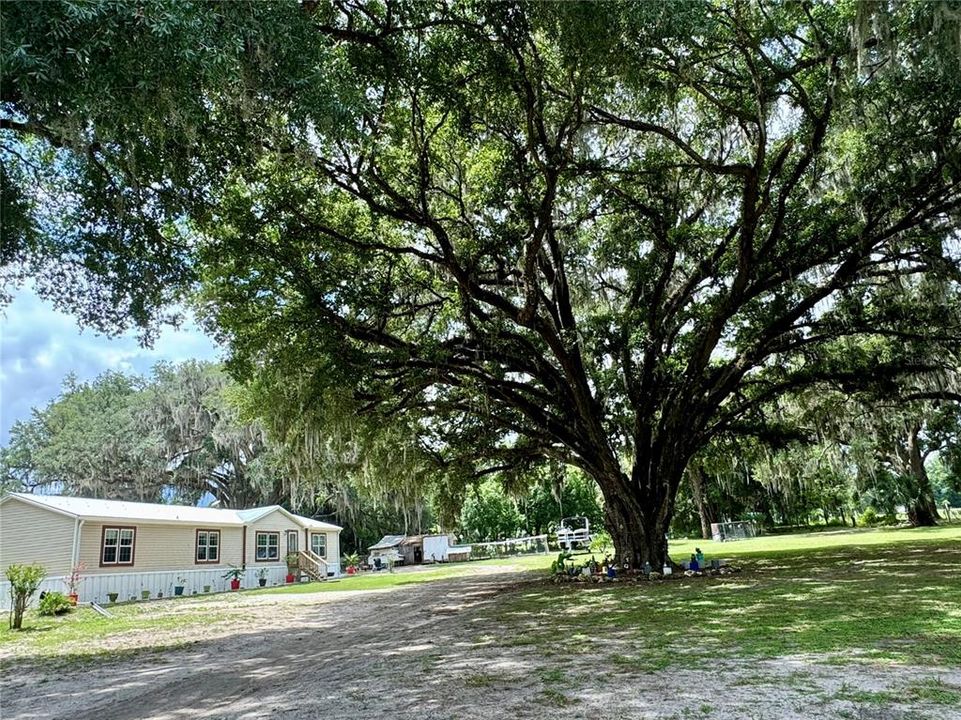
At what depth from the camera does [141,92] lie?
4.01 meters

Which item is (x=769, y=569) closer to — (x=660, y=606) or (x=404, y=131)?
(x=660, y=606)

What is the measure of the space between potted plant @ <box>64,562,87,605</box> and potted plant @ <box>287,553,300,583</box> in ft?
29.5

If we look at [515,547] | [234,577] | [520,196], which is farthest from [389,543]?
[520,196]

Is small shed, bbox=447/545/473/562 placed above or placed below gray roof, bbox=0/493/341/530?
below

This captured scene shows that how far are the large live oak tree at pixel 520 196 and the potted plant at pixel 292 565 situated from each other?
1406 cm

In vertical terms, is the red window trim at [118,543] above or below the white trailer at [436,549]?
above

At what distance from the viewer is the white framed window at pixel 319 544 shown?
2794cm

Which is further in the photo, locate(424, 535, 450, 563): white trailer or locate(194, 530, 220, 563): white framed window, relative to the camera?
locate(424, 535, 450, 563): white trailer

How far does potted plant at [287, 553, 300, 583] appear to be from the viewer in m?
24.3

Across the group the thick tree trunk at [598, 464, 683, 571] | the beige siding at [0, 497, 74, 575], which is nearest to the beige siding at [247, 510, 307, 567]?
the beige siding at [0, 497, 74, 575]

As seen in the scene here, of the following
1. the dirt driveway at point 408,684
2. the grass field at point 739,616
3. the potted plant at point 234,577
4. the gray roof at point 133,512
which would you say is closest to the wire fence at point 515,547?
the gray roof at point 133,512

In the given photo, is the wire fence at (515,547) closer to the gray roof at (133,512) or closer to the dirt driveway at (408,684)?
the gray roof at (133,512)

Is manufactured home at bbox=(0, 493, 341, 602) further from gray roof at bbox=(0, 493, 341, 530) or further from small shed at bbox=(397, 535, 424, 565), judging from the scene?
small shed at bbox=(397, 535, 424, 565)

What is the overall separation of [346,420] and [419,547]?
1092 inches
